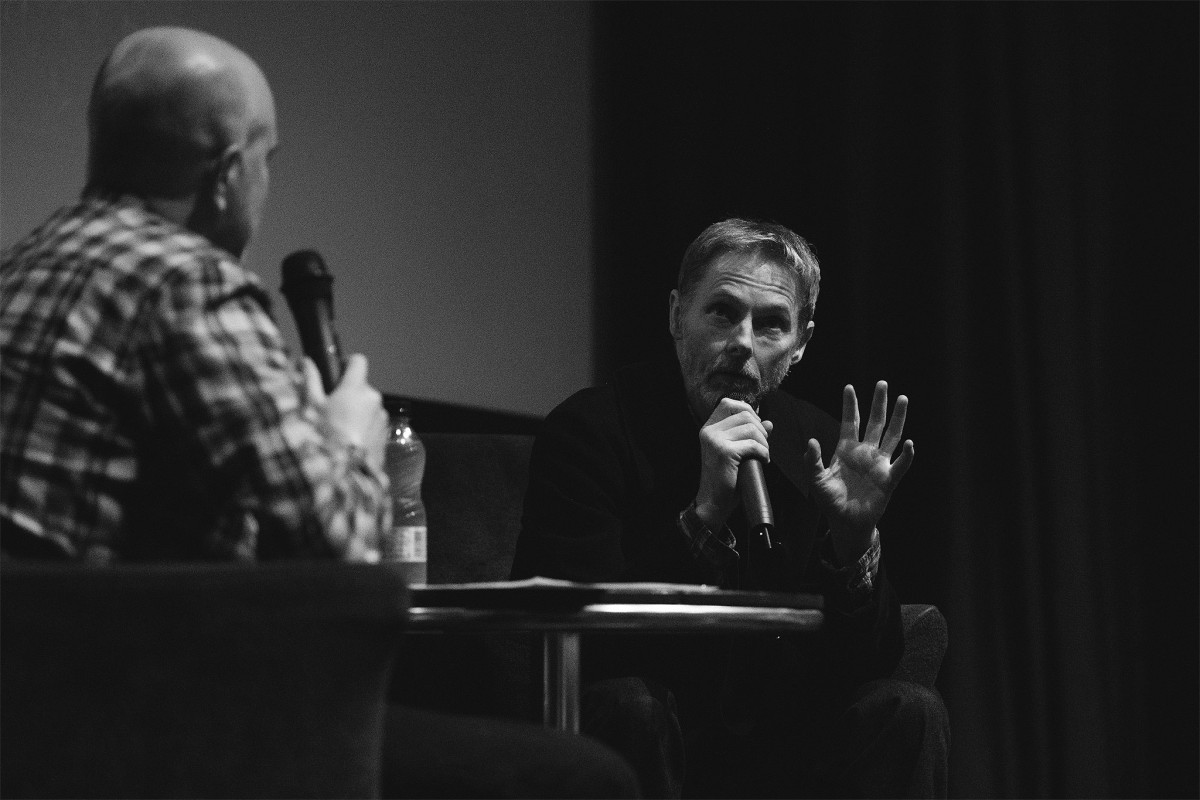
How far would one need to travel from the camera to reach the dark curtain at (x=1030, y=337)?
2900 millimetres

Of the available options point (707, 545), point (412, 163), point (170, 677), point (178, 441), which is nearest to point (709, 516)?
point (707, 545)

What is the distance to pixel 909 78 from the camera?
316 cm

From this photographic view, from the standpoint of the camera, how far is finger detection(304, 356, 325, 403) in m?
1.19

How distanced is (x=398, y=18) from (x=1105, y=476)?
1.87 meters

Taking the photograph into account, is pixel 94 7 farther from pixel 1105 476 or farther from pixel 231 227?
pixel 1105 476

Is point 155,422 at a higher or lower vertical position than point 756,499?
higher

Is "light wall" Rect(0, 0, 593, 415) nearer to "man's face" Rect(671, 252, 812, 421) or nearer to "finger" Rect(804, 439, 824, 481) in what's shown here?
"man's face" Rect(671, 252, 812, 421)

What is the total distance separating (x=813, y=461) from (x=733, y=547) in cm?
19

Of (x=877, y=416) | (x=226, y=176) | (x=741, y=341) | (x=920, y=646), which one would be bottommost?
(x=920, y=646)

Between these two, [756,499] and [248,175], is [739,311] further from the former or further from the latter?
[248,175]

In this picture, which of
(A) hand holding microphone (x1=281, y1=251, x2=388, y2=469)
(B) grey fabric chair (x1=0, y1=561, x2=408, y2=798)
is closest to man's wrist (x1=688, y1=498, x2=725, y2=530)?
(A) hand holding microphone (x1=281, y1=251, x2=388, y2=469)

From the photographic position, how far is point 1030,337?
9.99 feet

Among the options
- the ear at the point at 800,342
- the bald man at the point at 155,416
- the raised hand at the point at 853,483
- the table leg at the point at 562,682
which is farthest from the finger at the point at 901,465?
the bald man at the point at 155,416

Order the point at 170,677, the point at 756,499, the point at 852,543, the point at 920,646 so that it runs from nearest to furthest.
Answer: the point at 170,677 < the point at 756,499 < the point at 852,543 < the point at 920,646
